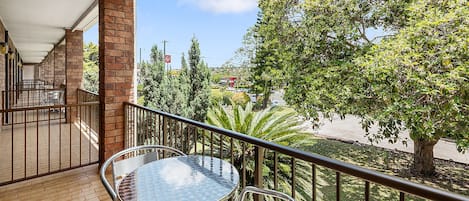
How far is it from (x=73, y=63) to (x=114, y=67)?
4.43m

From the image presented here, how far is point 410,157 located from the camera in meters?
7.96

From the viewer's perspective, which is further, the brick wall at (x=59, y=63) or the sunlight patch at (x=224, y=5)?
the sunlight patch at (x=224, y=5)

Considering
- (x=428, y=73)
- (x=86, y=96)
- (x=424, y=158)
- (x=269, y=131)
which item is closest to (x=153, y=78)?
(x=86, y=96)

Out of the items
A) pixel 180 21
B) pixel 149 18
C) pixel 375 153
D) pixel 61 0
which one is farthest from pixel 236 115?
pixel 149 18

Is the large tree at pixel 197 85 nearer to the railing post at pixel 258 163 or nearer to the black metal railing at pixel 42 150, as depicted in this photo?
the black metal railing at pixel 42 150

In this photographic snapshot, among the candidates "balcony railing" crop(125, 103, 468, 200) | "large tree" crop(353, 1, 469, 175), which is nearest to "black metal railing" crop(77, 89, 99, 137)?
"balcony railing" crop(125, 103, 468, 200)

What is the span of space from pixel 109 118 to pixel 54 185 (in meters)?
0.89

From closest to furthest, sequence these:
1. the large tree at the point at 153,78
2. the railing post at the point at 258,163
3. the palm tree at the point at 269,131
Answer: the railing post at the point at 258,163 < the palm tree at the point at 269,131 < the large tree at the point at 153,78

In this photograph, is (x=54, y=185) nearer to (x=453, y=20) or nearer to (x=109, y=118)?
(x=109, y=118)

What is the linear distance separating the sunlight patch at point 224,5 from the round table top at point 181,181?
48.9 ft

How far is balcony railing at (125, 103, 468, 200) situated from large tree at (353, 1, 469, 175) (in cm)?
157

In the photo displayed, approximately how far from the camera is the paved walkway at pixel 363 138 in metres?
7.50

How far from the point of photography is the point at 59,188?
269cm

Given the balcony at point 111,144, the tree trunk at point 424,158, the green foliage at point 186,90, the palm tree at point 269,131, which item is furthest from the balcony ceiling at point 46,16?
the tree trunk at point 424,158
